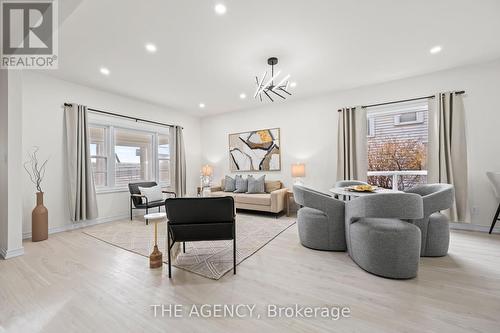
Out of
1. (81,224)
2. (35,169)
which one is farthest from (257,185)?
(35,169)

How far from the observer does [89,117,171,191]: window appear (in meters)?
4.18

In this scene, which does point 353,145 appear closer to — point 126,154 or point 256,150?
point 256,150

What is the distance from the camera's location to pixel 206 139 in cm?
631

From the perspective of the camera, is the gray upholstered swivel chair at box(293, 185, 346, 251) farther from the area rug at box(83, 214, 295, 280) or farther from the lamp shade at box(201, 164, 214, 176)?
the lamp shade at box(201, 164, 214, 176)

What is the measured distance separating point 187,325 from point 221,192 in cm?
392

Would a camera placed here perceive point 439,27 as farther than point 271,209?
No

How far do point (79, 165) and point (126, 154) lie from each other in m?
1.08

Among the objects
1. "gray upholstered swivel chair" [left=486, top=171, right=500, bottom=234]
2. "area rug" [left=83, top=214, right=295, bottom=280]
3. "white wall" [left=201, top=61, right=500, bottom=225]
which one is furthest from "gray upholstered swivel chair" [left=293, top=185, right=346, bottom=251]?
"gray upholstered swivel chair" [left=486, top=171, right=500, bottom=234]

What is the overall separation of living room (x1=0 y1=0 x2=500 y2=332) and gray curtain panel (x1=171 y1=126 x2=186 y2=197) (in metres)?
0.45

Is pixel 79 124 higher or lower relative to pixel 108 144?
higher

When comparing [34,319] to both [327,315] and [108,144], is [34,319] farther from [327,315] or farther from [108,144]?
[108,144]

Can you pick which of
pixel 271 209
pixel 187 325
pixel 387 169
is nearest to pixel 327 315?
pixel 187 325

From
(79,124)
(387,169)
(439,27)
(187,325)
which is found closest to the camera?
(187,325)

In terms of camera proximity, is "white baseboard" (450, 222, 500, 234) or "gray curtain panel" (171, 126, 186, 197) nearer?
"white baseboard" (450, 222, 500, 234)
